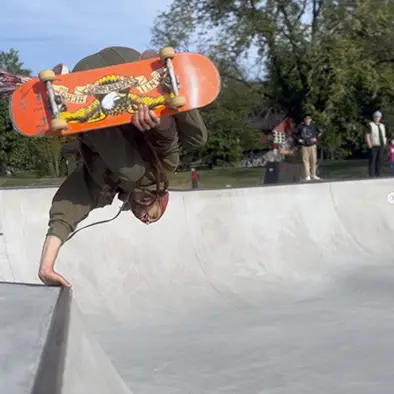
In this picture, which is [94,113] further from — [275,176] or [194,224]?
[275,176]

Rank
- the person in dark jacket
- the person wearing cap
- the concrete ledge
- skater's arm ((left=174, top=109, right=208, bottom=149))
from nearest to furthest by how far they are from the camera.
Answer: the concrete ledge
skater's arm ((left=174, top=109, right=208, bottom=149))
the person wearing cap
the person in dark jacket

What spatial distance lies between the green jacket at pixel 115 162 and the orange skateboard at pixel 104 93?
10 cm

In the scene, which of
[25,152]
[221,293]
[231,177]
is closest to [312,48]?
[231,177]

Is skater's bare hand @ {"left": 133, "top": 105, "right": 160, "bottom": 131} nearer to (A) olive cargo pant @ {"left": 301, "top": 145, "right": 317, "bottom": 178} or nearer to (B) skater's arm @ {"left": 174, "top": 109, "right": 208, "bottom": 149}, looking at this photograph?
(B) skater's arm @ {"left": 174, "top": 109, "right": 208, "bottom": 149}

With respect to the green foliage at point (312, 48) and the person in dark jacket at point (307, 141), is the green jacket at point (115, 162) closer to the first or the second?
the person in dark jacket at point (307, 141)

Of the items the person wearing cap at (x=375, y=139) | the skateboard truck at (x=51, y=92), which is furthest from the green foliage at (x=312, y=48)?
the skateboard truck at (x=51, y=92)

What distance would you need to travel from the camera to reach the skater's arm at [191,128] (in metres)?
4.02

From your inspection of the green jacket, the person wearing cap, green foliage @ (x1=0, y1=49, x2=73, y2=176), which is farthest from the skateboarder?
green foliage @ (x1=0, y1=49, x2=73, y2=176)

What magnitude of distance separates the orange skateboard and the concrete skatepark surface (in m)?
1.05

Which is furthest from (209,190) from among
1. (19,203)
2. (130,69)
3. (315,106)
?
(315,106)

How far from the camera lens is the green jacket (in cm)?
381

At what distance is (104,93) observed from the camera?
3949 millimetres

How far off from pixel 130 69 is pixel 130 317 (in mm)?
2863

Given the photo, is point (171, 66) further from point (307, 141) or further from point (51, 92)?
point (307, 141)
